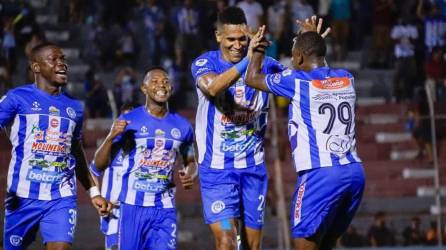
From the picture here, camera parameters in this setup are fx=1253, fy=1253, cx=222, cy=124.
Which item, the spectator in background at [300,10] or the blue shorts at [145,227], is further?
the spectator in background at [300,10]

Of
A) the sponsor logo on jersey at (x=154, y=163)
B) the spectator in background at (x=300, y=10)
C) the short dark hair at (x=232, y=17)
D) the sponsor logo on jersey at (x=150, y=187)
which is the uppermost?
the spectator in background at (x=300, y=10)

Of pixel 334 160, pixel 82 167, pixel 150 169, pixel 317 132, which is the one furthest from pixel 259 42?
pixel 150 169

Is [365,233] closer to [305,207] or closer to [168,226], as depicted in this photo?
[168,226]

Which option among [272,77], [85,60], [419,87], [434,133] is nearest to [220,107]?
[272,77]

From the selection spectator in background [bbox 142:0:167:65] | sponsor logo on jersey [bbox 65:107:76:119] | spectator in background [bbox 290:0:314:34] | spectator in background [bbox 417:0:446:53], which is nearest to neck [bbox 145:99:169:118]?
sponsor logo on jersey [bbox 65:107:76:119]

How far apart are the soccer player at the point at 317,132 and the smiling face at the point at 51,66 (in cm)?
174

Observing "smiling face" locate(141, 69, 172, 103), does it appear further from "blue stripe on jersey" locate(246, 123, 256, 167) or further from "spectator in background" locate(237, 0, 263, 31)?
"spectator in background" locate(237, 0, 263, 31)

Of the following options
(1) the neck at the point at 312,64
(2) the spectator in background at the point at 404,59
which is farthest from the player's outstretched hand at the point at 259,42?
(2) the spectator in background at the point at 404,59

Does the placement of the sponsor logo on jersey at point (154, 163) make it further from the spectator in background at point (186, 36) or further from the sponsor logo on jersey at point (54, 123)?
the spectator in background at point (186, 36)

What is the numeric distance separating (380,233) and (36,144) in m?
8.82

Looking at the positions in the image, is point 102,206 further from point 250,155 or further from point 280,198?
point 280,198

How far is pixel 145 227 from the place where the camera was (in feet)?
41.1

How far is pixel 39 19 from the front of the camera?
26.1m

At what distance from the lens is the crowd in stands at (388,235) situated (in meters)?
18.7
